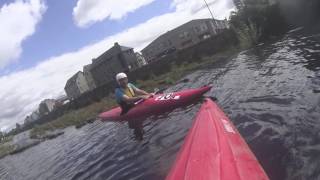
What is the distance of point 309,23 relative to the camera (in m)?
36.1

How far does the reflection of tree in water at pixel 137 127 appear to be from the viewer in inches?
485

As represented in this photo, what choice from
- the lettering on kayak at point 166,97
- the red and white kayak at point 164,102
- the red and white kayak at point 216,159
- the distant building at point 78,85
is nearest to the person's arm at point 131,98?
the red and white kayak at point 164,102

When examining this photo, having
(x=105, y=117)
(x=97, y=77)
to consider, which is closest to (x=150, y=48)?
(x=97, y=77)

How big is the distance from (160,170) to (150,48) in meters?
84.6

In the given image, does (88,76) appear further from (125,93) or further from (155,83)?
(125,93)

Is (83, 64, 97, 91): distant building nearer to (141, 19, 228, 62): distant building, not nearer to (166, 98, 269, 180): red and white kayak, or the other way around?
(141, 19, 228, 62): distant building

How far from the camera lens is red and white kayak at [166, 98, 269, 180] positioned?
177 inches

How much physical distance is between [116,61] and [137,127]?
65.5 m

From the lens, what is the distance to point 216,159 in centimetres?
498

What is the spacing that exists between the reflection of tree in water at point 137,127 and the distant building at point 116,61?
6026 cm

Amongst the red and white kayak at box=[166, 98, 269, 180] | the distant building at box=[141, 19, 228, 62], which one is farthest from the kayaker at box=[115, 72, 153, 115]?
the distant building at box=[141, 19, 228, 62]

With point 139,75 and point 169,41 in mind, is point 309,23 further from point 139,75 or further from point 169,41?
point 169,41

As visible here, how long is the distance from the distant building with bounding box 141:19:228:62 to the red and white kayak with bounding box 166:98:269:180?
249 feet

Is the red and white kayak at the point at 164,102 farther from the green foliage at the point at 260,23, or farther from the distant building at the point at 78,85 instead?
the distant building at the point at 78,85
